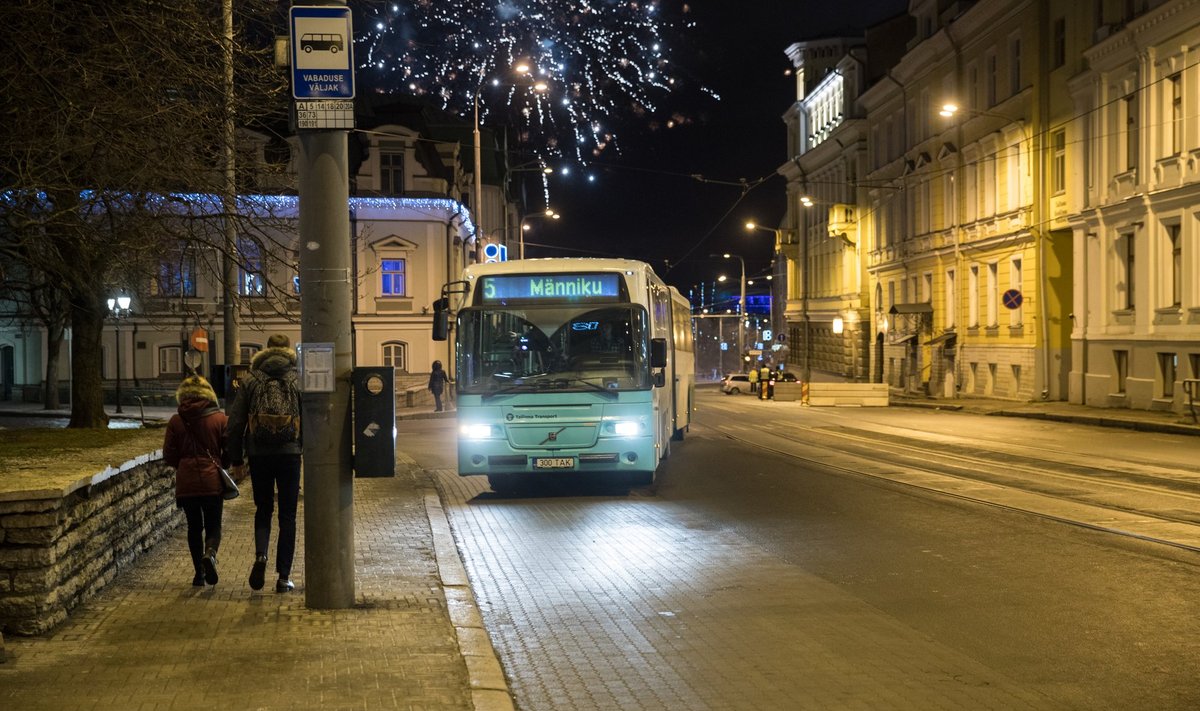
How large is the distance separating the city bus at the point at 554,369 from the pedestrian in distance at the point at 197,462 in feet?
22.0

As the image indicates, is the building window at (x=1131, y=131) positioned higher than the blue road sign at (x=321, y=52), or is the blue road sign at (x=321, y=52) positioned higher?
the building window at (x=1131, y=131)

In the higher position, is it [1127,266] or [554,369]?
[1127,266]

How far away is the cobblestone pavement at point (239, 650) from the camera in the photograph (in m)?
6.03

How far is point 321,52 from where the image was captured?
807cm

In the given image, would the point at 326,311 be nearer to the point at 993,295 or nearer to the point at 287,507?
the point at 287,507

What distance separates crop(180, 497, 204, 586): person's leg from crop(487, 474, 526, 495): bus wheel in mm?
7971

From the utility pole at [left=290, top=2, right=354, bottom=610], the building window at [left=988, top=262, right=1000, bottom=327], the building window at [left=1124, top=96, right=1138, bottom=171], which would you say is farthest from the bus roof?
the building window at [left=988, top=262, right=1000, bottom=327]

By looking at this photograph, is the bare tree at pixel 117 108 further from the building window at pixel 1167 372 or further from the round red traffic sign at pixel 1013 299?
the round red traffic sign at pixel 1013 299

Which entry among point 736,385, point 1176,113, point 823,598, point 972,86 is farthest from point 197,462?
point 736,385

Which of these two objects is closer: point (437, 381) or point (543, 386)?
point (543, 386)

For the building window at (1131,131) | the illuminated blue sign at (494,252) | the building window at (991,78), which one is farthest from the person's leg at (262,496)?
the building window at (991,78)

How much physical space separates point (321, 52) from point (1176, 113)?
2983cm

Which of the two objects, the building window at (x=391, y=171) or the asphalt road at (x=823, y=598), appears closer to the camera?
the asphalt road at (x=823, y=598)

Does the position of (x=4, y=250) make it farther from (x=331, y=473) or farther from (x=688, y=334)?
(x=688, y=334)
